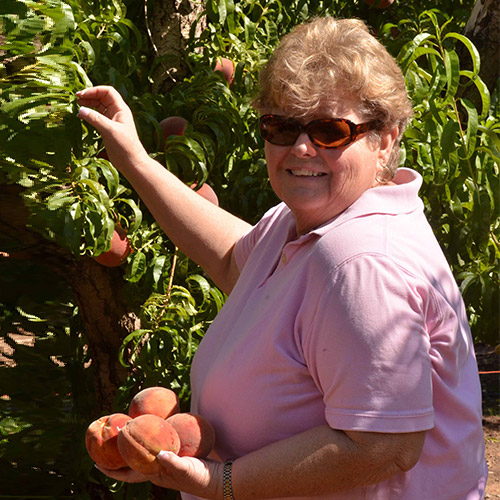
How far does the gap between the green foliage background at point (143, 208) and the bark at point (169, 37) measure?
35mm

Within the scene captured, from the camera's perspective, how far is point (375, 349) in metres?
1.20

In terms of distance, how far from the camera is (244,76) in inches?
100

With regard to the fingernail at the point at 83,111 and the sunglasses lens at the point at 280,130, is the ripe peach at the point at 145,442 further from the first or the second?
the fingernail at the point at 83,111

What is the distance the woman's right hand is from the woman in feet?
1.29

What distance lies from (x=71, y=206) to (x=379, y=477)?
101 centimetres

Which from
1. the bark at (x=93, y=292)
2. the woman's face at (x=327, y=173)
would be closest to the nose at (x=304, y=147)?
the woman's face at (x=327, y=173)

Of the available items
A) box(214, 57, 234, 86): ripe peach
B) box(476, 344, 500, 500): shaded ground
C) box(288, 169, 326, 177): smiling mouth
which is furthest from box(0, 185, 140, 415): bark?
box(476, 344, 500, 500): shaded ground

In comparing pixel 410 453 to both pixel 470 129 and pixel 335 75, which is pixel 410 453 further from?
pixel 470 129

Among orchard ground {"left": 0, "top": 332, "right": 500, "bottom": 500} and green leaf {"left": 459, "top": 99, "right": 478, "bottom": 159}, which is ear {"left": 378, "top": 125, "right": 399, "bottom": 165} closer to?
green leaf {"left": 459, "top": 99, "right": 478, "bottom": 159}

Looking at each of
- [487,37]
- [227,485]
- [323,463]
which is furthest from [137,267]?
[487,37]

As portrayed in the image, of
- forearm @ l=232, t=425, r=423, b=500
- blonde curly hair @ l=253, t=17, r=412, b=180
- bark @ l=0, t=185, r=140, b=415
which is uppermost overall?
blonde curly hair @ l=253, t=17, r=412, b=180

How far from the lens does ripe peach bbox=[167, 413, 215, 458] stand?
A: 1.36 metres

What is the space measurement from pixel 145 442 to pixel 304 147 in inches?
21.9

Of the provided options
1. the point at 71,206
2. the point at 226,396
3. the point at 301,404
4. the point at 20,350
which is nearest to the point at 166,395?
the point at 226,396
